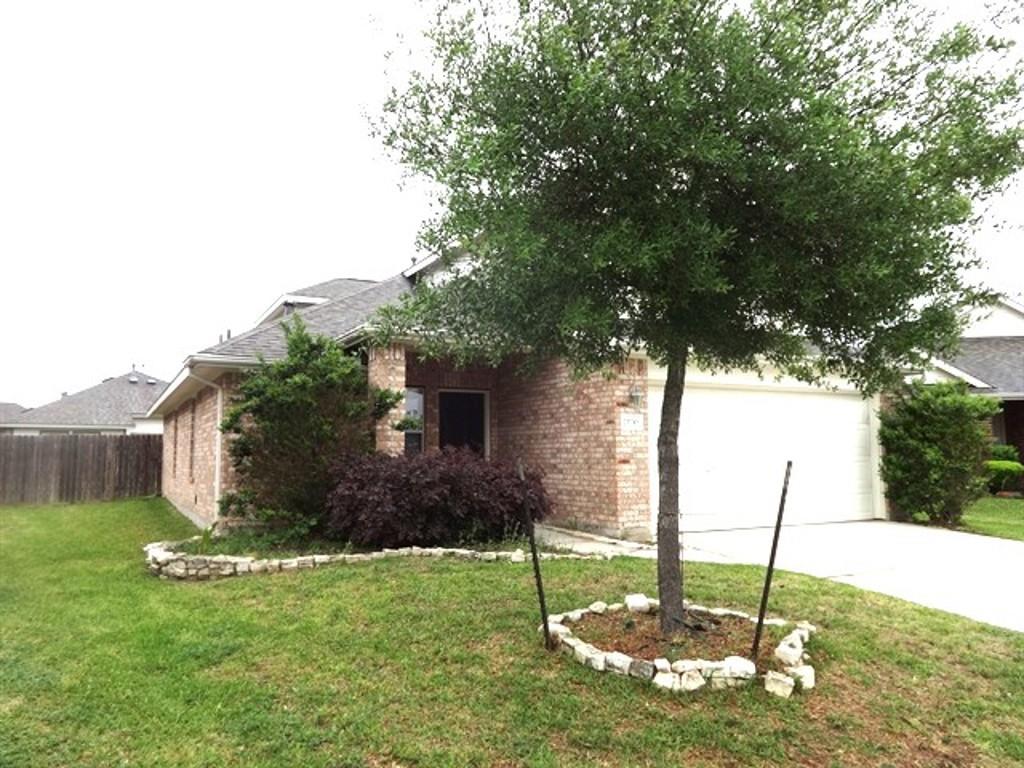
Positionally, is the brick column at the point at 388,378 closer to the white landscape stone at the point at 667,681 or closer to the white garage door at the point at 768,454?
the white garage door at the point at 768,454

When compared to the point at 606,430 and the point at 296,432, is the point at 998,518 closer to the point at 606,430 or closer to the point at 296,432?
the point at 606,430

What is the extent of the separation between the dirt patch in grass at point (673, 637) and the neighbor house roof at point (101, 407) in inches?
1055

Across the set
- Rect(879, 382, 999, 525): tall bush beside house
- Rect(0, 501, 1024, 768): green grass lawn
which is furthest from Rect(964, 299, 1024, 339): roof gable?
Rect(0, 501, 1024, 768): green grass lawn

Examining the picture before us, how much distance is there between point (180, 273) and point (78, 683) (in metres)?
28.2

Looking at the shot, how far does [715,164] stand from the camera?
3.78m

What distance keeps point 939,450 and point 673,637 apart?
30.7 ft

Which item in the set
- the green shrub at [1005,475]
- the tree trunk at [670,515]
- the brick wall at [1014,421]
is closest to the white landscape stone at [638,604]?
the tree trunk at [670,515]

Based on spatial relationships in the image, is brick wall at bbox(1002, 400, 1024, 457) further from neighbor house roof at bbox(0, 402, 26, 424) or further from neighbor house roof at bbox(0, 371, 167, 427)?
neighbor house roof at bbox(0, 402, 26, 424)

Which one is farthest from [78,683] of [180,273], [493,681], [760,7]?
[180,273]

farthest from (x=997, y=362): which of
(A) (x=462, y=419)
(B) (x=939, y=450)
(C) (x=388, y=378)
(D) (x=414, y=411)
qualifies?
(C) (x=388, y=378)

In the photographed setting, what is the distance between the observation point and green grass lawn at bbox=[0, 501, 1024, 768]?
3363 millimetres

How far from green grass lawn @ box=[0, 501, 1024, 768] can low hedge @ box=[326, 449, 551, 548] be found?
1.65 meters

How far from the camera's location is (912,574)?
7.36 m

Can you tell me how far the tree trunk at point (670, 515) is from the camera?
4.59 m
